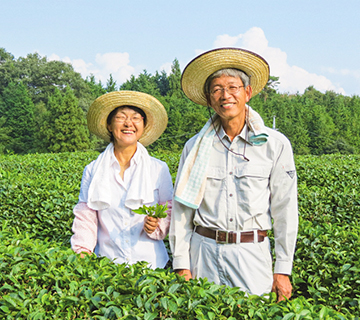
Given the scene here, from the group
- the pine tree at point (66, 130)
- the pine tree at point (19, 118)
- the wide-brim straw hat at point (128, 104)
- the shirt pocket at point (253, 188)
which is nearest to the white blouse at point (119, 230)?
the wide-brim straw hat at point (128, 104)

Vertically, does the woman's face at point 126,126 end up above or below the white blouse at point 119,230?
above

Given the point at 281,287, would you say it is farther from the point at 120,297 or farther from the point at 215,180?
the point at 120,297

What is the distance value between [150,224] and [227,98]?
0.86 m

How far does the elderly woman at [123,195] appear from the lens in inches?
94.1

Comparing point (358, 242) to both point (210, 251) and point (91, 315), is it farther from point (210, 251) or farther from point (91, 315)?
point (91, 315)

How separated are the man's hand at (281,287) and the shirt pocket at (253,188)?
0.37m

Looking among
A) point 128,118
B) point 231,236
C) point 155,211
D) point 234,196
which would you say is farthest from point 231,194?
point 128,118

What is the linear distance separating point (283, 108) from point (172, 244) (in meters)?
50.3

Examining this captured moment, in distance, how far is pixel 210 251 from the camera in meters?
2.15

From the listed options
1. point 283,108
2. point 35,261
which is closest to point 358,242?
point 35,261

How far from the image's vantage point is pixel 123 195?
246 cm

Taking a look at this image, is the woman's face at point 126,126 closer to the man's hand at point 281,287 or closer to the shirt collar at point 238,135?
the shirt collar at point 238,135

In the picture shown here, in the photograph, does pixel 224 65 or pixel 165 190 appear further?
pixel 165 190

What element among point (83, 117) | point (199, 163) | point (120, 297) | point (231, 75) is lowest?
point (120, 297)
